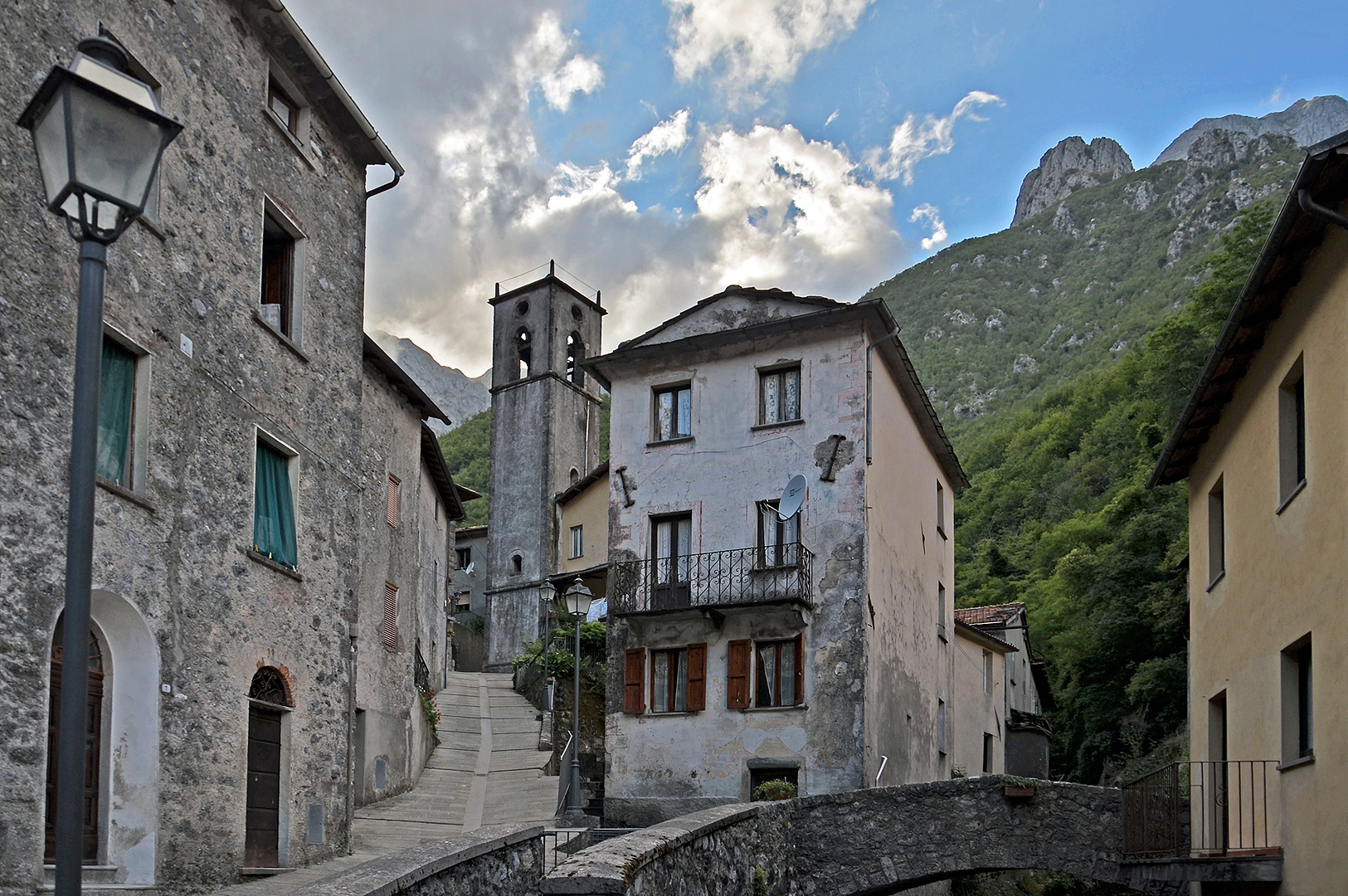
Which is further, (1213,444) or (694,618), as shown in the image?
(694,618)

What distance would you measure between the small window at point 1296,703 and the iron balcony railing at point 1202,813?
1.46 feet

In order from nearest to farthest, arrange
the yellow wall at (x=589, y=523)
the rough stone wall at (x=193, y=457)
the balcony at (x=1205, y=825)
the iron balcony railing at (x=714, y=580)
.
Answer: the rough stone wall at (x=193, y=457), the balcony at (x=1205, y=825), the iron balcony railing at (x=714, y=580), the yellow wall at (x=589, y=523)

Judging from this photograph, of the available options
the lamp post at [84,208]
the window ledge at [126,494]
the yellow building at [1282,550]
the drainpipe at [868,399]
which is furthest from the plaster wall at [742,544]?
the lamp post at [84,208]

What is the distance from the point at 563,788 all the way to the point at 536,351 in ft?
104

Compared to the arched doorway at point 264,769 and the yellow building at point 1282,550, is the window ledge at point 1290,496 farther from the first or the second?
the arched doorway at point 264,769

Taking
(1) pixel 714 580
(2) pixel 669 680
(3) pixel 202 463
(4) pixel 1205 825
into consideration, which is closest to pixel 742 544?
(1) pixel 714 580

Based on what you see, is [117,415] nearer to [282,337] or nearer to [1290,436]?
[282,337]

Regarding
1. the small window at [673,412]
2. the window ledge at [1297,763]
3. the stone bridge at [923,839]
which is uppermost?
the small window at [673,412]

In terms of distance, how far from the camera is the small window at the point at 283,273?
15.4 meters

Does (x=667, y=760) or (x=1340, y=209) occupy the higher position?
(x=1340, y=209)

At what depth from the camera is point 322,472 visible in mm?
15938

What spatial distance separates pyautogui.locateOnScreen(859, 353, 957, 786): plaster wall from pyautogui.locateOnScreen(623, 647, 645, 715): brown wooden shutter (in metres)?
4.07

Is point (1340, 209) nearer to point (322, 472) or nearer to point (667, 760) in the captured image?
point (322, 472)

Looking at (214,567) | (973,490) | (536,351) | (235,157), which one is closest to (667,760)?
(214,567)
